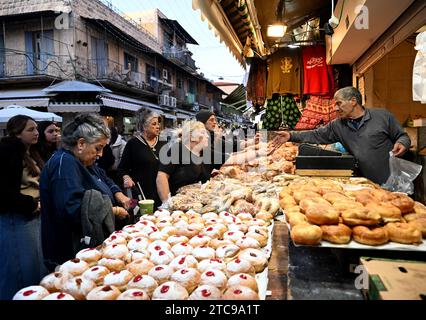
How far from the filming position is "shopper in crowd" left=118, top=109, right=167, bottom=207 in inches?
165

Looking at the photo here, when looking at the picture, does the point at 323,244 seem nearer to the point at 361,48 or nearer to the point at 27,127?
the point at 27,127

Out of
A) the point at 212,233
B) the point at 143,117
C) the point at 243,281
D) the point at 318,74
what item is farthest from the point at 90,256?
the point at 318,74

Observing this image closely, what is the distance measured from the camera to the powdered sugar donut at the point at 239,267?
1.38 meters

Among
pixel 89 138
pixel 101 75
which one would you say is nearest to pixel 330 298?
pixel 89 138

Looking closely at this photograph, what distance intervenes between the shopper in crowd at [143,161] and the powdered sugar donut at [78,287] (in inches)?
110

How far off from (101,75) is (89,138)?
18524mm

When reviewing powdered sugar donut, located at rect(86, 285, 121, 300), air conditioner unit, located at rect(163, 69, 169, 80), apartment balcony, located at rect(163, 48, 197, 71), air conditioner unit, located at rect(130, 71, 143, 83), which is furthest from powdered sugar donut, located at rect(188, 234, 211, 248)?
apartment balcony, located at rect(163, 48, 197, 71)

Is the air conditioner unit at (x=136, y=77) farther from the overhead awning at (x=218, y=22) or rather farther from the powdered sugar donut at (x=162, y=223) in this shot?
the powdered sugar donut at (x=162, y=223)

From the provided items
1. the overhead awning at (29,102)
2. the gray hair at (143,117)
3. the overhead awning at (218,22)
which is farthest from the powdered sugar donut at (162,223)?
the overhead awning at (29,102)

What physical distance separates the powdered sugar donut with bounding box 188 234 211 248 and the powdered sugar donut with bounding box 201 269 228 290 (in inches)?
13.9

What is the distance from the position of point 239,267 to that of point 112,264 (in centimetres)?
62

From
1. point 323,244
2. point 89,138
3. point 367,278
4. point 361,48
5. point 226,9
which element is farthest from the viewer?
point 361,48

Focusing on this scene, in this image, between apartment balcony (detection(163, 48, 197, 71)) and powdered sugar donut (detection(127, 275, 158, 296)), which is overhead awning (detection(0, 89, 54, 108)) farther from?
apartment balcony (detection(163, 48, 197, 71))

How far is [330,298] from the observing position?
1.17 meters
